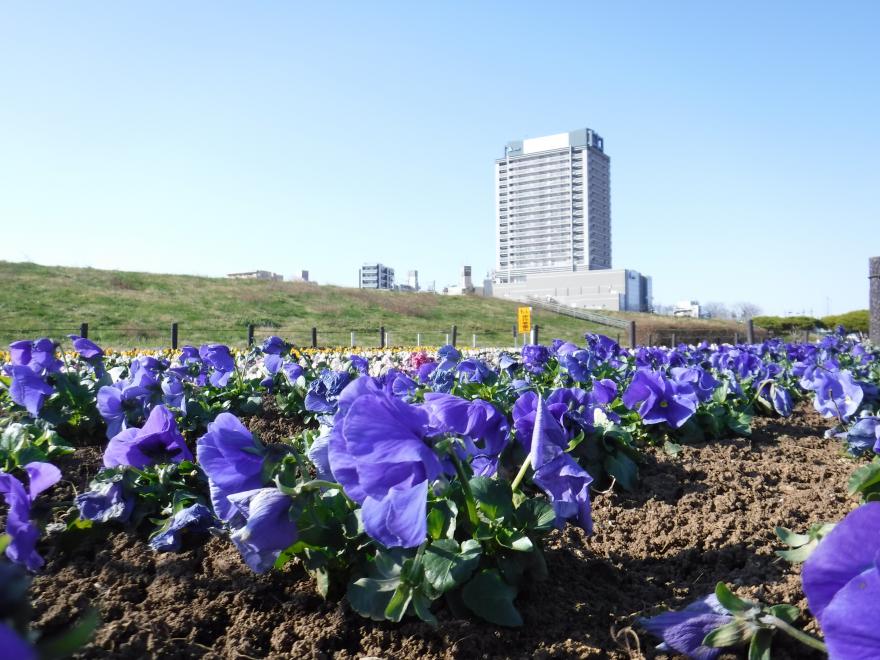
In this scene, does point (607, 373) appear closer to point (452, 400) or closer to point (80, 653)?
point (452, 400)

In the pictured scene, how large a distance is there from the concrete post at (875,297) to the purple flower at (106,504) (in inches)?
442

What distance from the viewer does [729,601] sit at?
1091mm

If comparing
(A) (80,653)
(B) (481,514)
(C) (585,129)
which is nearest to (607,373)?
(B) (481,514)

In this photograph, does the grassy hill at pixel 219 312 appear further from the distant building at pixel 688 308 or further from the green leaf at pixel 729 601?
the distant building at pixel 688 308

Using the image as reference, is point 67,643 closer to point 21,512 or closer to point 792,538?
point 21,512

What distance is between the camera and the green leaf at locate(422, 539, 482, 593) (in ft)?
4.17

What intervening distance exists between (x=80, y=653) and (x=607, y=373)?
3.50 meters

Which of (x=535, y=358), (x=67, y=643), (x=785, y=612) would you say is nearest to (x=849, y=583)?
(x=67, y=643)

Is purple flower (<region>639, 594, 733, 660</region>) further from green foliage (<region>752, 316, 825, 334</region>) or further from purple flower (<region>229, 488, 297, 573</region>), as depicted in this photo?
green foliage (<region>752, 316, 825, 334</region>)

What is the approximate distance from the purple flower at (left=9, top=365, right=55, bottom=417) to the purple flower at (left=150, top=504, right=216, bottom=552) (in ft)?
4.38

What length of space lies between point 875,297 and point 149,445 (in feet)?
37.9

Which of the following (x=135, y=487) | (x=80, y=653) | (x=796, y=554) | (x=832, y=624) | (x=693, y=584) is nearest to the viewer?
(x=832, y=624)

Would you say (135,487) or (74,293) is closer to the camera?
(135,487)

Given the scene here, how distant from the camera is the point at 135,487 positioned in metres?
1.85
